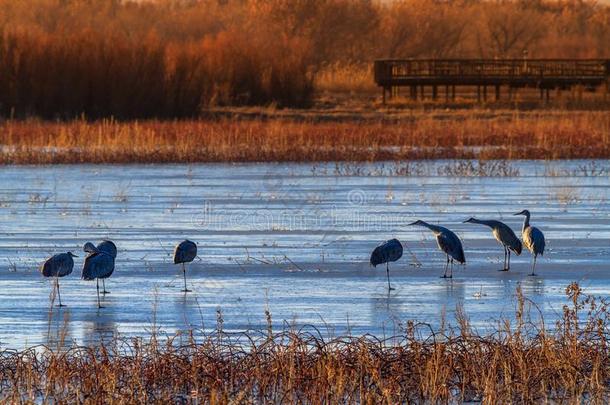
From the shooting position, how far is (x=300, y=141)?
115 ft

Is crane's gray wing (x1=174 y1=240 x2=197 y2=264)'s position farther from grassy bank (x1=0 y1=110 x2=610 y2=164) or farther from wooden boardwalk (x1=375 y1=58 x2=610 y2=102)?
wooden boardwalk (x1=375 y1=58 x2=610 y2=102)

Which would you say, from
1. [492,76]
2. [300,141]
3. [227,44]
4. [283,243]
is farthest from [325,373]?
[227,44]

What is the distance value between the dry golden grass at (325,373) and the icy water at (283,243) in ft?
2.86

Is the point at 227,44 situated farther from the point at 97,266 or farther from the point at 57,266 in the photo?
the point at 97,266

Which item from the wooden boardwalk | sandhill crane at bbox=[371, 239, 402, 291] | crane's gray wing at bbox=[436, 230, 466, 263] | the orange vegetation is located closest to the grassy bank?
the orange vegetation

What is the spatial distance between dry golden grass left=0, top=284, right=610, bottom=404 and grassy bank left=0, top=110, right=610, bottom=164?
2179cm

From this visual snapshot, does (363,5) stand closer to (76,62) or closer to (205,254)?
(76,62)

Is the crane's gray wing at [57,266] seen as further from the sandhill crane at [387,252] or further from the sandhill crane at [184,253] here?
the sandhill crane at [387,252]

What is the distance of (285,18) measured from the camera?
90.0 meters

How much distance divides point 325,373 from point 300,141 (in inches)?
1019

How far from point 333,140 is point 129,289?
72.9 feet

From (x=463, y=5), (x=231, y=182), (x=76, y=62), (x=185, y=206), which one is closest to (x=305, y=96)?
(x=76, y=62)

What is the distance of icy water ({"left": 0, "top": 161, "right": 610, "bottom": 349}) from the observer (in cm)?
1210

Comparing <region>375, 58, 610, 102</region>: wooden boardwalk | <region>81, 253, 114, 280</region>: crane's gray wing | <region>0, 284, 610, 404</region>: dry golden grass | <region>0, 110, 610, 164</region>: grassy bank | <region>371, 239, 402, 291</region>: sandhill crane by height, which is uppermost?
<region>375, 58, 610, 102</region>: wooden boardwalk
